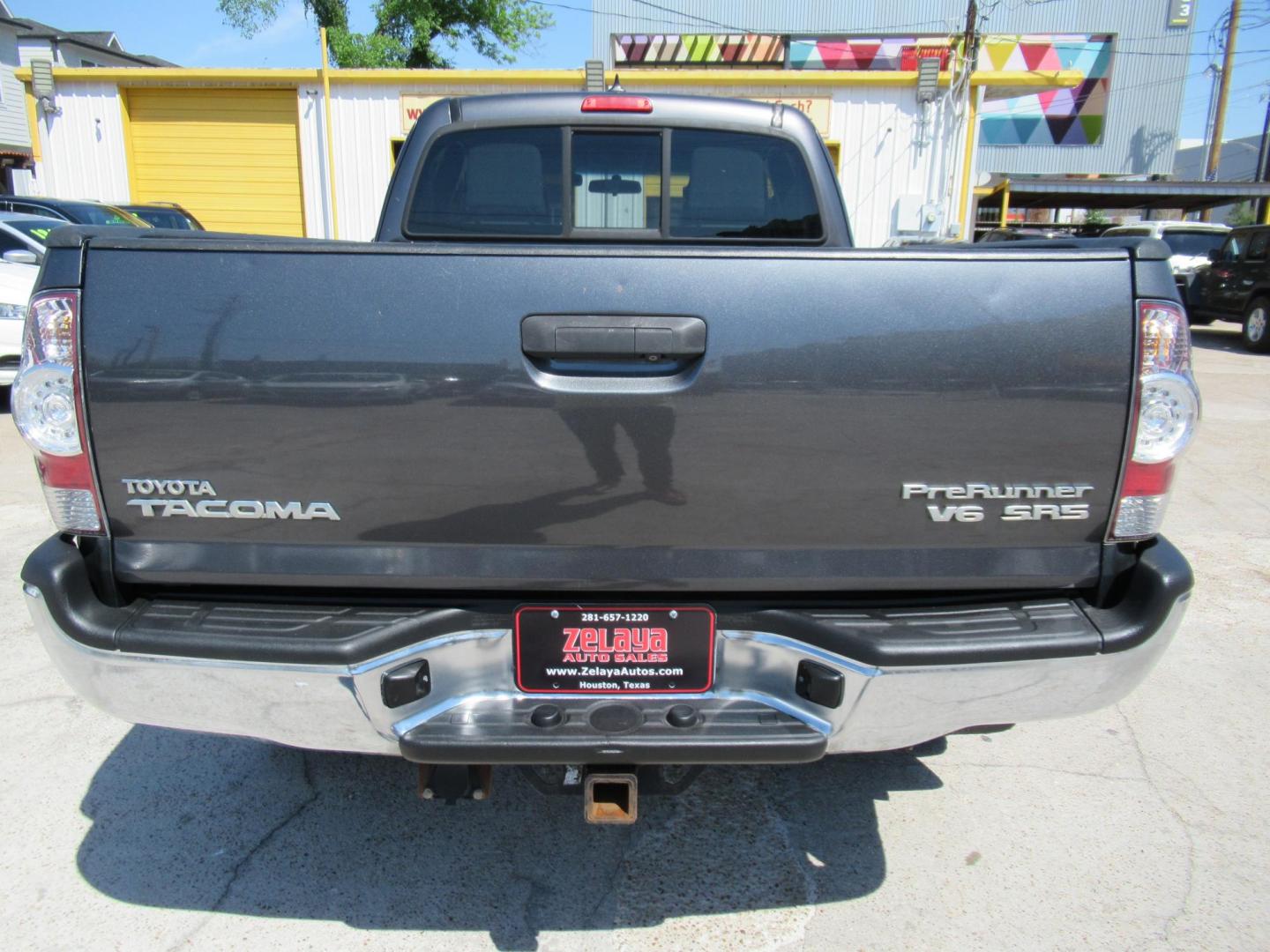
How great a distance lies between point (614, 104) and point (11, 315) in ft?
24.7

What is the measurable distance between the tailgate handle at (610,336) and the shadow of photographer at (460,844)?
1442 millimetres

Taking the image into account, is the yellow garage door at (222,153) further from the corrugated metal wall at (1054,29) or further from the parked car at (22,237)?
the corrugated metal wall at (1054,29)

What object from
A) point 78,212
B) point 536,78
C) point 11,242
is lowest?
point 11,242

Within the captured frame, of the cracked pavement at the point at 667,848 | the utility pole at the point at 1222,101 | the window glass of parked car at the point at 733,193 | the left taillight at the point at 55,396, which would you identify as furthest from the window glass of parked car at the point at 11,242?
the utility pole at the point at 1222,101

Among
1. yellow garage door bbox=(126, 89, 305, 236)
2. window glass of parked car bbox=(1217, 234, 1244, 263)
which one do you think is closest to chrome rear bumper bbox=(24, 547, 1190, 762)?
yellow garage door bbox=(126, 89, 305, 236)

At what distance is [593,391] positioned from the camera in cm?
176

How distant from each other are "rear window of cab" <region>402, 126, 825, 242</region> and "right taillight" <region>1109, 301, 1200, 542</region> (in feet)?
4.79

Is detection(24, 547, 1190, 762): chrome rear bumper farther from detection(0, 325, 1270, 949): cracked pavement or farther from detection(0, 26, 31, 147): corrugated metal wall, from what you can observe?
detection(0, 26, 31, 147): corrugated metal wall

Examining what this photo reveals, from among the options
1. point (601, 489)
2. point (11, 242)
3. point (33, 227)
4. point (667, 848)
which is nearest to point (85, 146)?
point (33, 227)

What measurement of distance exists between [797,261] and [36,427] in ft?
5.18

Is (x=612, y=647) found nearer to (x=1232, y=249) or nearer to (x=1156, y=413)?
(x=1156, y=413)

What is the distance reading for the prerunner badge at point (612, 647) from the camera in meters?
1.91

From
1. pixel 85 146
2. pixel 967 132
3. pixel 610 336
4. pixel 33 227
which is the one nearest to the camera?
pixel 610 336

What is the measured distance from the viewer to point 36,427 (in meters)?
1.81
